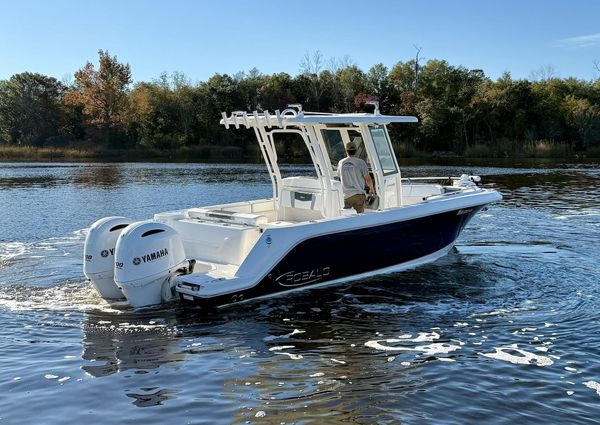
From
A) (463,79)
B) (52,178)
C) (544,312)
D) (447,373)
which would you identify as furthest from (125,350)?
(463,79)

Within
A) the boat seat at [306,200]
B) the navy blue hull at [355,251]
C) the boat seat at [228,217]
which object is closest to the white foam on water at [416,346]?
the navy blue hull at [355,251]

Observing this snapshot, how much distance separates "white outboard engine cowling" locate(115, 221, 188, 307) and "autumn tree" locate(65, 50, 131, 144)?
57.5 metres

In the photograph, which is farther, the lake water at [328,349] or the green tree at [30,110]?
the green tree at [30,110]

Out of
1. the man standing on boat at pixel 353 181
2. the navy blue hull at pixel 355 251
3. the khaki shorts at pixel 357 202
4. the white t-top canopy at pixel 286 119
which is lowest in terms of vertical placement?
the navy blue hull at pixel 355 251

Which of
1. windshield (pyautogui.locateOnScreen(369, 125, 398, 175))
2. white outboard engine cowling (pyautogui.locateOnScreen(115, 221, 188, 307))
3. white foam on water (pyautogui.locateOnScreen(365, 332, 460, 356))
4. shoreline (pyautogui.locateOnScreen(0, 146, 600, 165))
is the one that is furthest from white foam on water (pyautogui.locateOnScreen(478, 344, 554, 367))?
shoreline (pyautogui.locateOnScreen(0, 146, 600, 165))

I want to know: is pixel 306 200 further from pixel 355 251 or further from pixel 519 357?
pixel 519 357

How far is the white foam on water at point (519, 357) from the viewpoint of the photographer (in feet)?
22.1

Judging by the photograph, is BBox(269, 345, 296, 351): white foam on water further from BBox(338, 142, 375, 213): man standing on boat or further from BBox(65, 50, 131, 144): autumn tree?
BBox(65, 50, 131, 144): autumn tree

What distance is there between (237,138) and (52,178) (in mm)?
27402

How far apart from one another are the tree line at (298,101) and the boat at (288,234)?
44.7 meters

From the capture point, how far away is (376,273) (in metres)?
10.3

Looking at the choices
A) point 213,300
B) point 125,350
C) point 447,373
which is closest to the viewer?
point 447,373

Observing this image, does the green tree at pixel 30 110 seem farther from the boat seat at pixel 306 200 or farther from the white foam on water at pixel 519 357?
the white foam on water at pixel 519 357

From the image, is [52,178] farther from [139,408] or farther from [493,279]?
[139,408]
